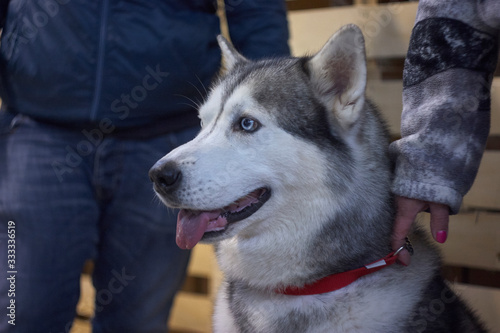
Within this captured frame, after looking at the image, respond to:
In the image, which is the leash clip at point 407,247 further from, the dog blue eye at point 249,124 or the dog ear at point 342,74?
the dog blue eye at point 249,124

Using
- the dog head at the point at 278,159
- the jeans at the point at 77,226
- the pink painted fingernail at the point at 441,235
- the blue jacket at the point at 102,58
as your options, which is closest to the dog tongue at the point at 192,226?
the dog head at the point at 278,159

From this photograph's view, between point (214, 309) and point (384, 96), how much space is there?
1.71 meters

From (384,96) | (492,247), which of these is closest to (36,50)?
(384,96)

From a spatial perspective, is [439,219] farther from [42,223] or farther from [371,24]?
[371,24]

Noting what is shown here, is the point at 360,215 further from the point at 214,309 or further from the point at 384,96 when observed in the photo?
the point at 384,96

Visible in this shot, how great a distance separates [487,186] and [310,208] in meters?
1.46

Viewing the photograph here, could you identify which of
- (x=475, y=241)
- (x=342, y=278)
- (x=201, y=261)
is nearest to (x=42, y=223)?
(x=342, y=278)

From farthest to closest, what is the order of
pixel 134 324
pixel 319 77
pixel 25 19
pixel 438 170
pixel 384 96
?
pixel 384 96
pixel 134 324
pixel 25 19
pixel 319 77
pixel 438 170

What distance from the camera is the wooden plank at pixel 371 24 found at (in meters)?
2.76

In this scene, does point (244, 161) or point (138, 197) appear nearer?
point (244, 161)

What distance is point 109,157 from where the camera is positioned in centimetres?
199

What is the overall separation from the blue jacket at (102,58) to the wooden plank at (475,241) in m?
1.52

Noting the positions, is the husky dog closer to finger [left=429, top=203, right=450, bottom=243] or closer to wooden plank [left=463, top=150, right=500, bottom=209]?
finger [left=429, top=203, right=450, bottom=243]

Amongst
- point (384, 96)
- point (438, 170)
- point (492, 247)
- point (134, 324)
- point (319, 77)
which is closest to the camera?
point (438, 170)
